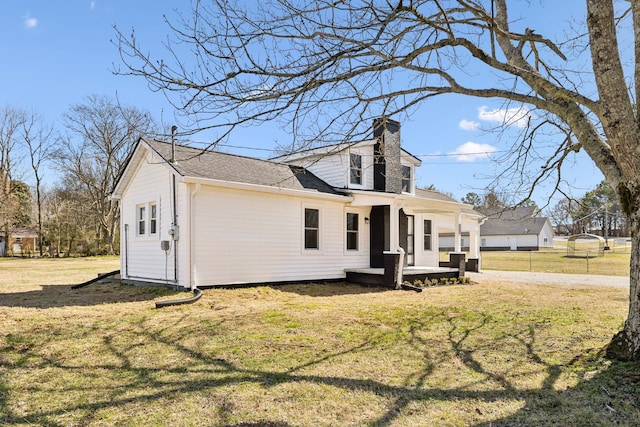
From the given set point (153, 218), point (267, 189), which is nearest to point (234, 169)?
point (267, 189)

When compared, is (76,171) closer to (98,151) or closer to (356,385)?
(98,151)

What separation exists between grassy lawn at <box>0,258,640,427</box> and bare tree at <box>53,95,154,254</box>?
97.5 feet

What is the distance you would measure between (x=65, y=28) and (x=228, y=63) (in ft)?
29.9

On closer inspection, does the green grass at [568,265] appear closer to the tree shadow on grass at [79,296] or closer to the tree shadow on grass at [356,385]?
the tree shadow on grass at [356,385]

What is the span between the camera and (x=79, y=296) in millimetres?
10500

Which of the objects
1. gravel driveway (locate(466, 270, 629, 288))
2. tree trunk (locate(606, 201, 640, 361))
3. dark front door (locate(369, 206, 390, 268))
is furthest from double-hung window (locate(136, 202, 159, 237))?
gravel driveway (locate(466, 270, 629, 288))

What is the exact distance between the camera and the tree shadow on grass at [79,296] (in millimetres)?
9250

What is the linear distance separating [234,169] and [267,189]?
1.43m

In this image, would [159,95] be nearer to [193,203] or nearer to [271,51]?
[271,51]

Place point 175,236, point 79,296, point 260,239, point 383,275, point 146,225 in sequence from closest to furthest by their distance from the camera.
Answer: point 79,296, point 175,236, point 260,239, point 146,225, point 383,275

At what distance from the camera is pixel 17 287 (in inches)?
497

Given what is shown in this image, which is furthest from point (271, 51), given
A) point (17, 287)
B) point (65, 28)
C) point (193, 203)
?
point (17, 287)

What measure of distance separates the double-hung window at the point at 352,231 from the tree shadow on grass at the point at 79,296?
6500 mm

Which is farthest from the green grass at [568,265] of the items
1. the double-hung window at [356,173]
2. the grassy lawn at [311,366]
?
the grassy lawn at [311,366]
